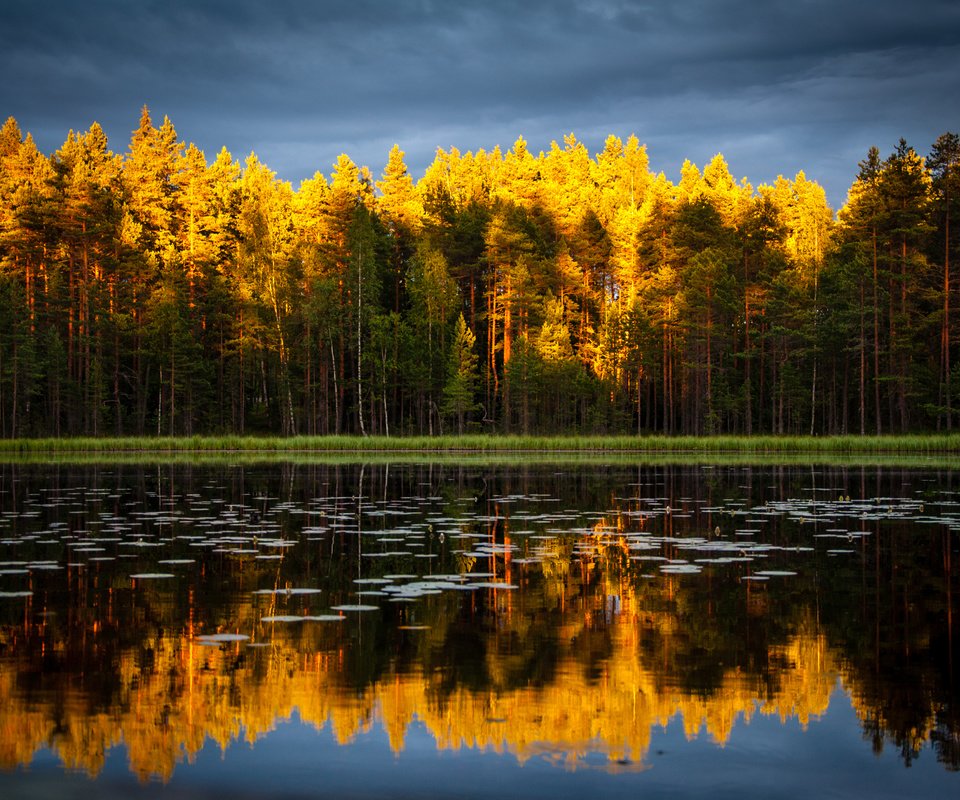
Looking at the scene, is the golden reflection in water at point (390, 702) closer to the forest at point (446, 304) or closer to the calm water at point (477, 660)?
the calm water at point (477, 660)

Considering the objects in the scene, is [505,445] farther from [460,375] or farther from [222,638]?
[222,638]

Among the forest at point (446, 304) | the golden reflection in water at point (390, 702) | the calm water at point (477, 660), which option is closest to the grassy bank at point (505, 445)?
the forest at point (446, 304)

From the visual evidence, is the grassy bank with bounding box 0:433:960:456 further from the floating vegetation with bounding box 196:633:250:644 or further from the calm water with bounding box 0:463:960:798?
the floating vegetation with bounding box 196:633:250:644

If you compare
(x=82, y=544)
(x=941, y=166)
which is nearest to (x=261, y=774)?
(x=82, y=544)

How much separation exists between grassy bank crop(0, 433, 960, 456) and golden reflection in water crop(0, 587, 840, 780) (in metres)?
52.2

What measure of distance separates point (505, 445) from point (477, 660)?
57244 millimetres

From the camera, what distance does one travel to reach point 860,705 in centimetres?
869

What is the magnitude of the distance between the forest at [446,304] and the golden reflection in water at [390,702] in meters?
61.9

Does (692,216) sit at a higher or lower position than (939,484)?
higher

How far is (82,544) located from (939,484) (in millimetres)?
27560

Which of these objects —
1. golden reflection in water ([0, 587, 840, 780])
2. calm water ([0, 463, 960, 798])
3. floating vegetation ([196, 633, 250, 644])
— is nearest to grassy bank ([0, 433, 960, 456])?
calm water ([0, 463, 960, 798])

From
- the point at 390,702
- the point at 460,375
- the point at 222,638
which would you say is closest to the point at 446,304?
the point at 460,375

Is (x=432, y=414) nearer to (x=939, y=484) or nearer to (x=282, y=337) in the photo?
(x=282, y=337)

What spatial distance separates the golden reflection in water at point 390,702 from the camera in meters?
7.63
